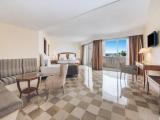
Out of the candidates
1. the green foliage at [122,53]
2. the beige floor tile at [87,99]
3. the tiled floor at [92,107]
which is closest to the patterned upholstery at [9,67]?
the tiled floor at [92,107]

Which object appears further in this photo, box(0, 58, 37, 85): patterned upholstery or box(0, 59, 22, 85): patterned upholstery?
box(0, 59, 22, 85): patterned upholstery

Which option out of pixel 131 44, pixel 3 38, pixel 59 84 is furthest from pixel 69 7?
pixel 131 44

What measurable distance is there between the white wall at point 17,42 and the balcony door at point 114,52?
497 cm

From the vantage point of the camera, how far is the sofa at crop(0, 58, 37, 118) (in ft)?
4.55

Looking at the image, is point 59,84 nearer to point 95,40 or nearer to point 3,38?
point 3,38

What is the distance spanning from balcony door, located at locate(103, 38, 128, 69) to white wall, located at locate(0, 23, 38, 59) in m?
4.97

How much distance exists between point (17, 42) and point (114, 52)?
20.6ft

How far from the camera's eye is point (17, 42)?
428cm

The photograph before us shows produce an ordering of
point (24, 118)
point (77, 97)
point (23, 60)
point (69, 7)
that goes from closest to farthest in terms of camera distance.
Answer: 1. point (24, 118)
2. point (69, 7)
3. point (77, 97)
4. point (23, 60)

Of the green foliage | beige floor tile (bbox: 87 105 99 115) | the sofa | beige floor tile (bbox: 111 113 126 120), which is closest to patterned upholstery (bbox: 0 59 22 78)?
the sofa

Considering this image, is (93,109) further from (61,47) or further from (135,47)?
(61,47)

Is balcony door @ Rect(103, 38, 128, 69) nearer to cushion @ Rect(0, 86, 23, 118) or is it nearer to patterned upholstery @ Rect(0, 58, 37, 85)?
patterned upholstery @ Rect(0, 58, 37, 85)

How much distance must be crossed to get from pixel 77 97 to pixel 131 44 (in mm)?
4807

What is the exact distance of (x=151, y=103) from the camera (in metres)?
2.41
